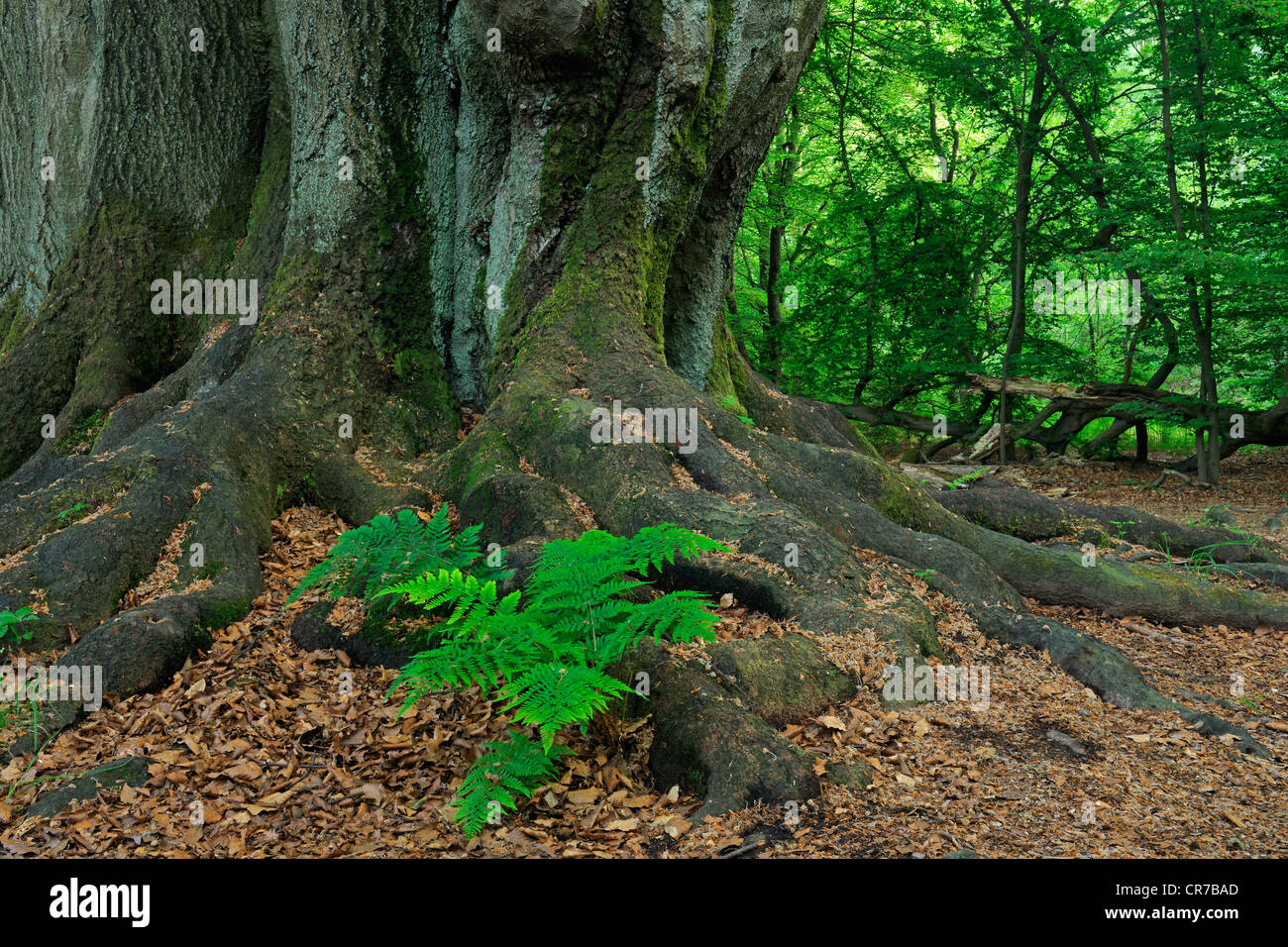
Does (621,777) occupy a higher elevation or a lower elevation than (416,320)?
lower

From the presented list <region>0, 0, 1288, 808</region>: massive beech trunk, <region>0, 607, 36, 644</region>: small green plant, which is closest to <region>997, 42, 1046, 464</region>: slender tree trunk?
<region>0, 0, 1288, 808</region>: massive beech trunk

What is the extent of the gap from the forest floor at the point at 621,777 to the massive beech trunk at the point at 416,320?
11.3 inches

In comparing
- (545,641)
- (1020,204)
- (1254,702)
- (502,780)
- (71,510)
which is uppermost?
(1020,204)

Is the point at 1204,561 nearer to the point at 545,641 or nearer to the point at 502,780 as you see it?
the point at 545,641

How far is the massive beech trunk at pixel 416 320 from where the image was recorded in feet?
14.9

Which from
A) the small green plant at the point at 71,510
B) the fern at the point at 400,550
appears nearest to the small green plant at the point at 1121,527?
the fern at the point at 400,550

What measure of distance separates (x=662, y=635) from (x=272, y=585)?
7.75 feet

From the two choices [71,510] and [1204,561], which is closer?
[71,510]

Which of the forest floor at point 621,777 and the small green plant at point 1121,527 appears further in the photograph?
the small green plant at point 1121,527

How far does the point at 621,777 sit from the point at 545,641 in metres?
0.64

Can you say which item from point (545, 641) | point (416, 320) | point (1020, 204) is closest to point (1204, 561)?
point (545, 641)

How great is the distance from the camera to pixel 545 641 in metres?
2.97

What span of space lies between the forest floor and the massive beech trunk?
0.95 ft

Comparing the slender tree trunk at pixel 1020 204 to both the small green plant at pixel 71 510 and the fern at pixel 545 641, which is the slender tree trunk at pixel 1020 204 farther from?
the small green plant at pixel 71 510
